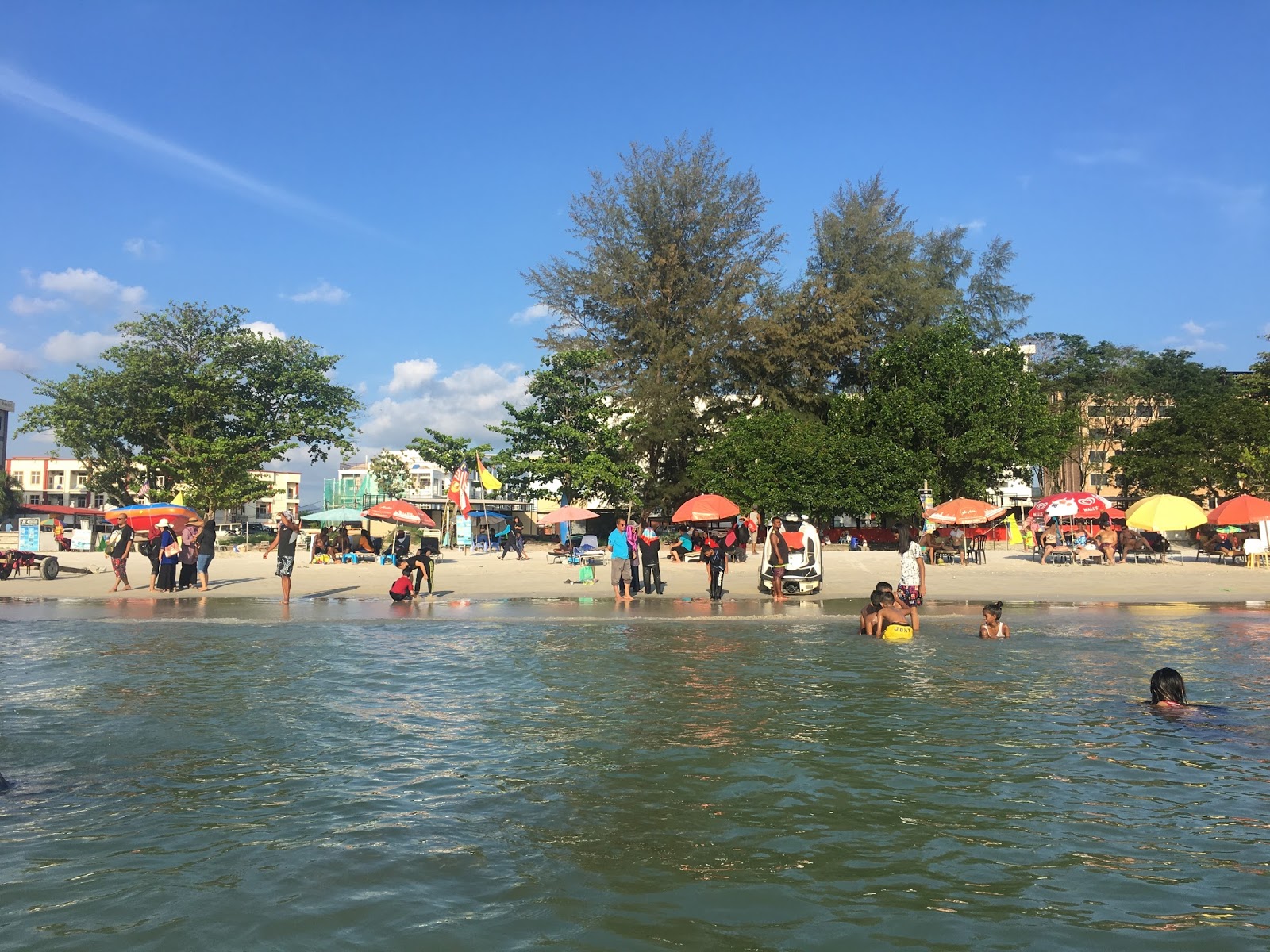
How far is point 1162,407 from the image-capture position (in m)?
79.9

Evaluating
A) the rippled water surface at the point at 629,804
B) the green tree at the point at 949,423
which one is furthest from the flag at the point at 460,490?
the rippled water surface at the point at 629,804

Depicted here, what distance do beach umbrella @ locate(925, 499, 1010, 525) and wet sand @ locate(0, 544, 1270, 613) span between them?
188 cm

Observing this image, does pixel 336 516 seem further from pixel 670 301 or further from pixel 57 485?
pixel 57 485

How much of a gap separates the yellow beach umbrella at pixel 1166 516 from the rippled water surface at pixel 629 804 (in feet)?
67.7

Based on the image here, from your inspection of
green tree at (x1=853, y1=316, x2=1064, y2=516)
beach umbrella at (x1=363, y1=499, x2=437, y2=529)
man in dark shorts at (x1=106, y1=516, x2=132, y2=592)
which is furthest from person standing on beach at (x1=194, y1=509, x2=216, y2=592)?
green tree at (x1=853, y1=316, x2=1064, y2=516)

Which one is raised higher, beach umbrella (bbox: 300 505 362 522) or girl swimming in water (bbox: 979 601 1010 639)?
beach umbrella (bbox: 300 505 362 522)

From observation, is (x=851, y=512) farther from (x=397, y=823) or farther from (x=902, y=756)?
(x=397, y=823)

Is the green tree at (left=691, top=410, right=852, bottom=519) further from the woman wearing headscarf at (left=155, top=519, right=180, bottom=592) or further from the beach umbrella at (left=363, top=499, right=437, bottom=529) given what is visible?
the woman wearing headscarf at (left=155, top=519, right=180, bottom=592)

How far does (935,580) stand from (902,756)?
809 inches

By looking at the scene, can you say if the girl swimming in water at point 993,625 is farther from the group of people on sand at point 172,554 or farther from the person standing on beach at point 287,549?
the group of people on sand at point 172,554

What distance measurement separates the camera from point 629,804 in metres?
6.95

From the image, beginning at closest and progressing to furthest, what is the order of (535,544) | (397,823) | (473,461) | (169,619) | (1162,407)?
(397,823) < (169,619) < (473,461) < (535,544) < (1162,407)

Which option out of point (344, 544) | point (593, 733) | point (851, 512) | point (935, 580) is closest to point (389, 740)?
point (593, 733)

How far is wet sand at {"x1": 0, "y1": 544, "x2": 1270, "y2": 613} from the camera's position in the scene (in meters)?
22.8
